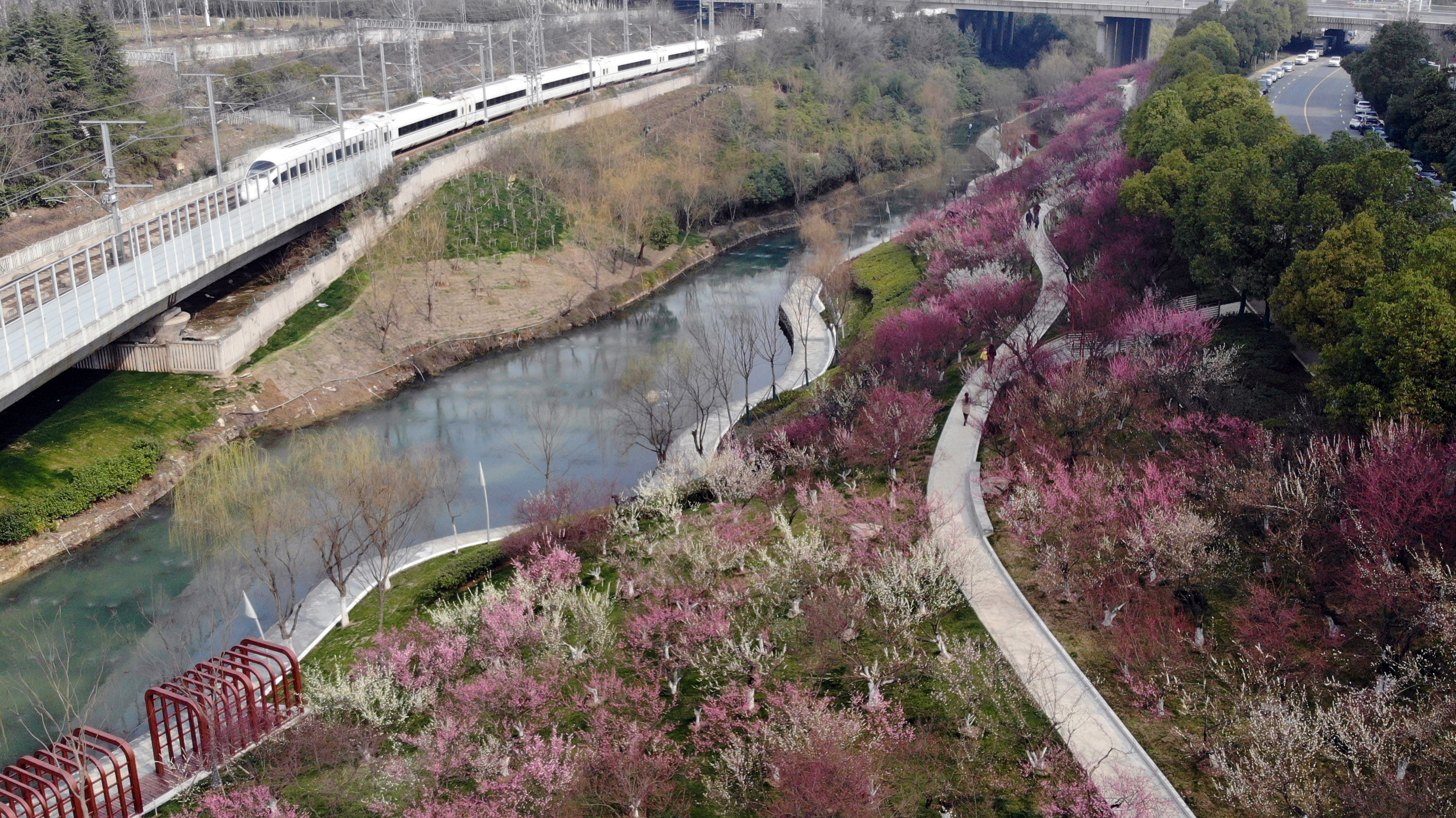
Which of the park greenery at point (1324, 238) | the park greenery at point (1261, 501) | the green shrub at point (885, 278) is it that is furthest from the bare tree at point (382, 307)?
the park greenery at point (1324, 238)

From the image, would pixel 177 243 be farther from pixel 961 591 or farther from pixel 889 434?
pixel 961 591

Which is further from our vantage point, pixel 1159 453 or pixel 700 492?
pixel 700 492

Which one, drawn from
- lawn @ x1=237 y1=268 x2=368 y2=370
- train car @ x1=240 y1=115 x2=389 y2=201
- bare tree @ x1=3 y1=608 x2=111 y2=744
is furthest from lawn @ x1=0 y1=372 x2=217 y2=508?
train car @ x1=240 y1=115 x2=389 y2=201

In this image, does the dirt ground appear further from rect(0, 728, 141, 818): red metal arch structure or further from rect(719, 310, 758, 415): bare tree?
rect(0, 728, 141, 818): red metal arch structure

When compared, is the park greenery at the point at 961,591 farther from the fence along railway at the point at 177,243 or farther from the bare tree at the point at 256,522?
the fence along railway at the point at 177,243

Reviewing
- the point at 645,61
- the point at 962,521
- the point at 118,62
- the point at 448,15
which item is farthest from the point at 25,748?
the point at 448,15

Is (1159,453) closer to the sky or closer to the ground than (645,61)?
closer to the ground

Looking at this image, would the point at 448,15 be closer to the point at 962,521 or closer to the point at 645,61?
the point at 645,61
